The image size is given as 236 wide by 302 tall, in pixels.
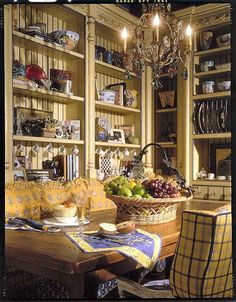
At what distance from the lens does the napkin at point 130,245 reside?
3.04 ft

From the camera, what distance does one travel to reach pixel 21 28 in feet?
5.26

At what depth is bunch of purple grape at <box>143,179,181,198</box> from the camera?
1.21 metres

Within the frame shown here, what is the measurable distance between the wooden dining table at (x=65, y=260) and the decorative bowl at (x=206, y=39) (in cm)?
116

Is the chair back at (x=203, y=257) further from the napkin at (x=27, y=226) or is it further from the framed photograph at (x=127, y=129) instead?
the framed photograph at (x=127, y=129)

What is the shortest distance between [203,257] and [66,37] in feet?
4.63

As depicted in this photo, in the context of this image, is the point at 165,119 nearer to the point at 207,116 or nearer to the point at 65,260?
the point at 207,116

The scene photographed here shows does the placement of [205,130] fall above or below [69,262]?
above

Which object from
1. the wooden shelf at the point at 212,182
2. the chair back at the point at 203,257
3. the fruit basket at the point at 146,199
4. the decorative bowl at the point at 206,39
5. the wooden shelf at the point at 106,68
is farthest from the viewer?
the wooden shelf at the point at 106,68

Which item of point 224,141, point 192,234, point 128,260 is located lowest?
point 128,260

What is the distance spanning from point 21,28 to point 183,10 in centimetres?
84

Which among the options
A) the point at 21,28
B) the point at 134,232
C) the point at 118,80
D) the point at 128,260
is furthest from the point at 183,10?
the point at 128,260

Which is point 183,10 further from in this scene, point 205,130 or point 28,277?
point 28,277

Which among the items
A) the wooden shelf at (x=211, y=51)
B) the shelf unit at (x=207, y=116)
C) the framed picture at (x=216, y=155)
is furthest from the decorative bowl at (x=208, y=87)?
the framed picture at (x=216, y=155)

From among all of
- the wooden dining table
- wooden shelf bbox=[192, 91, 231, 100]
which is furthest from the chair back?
wooden shelf bbox=[192, 91, 231, 100]
